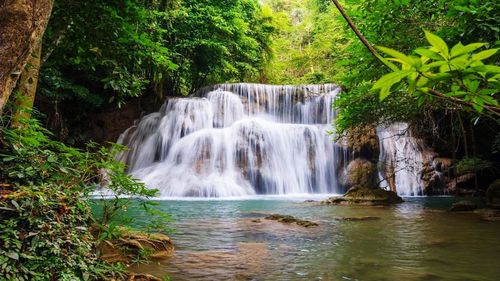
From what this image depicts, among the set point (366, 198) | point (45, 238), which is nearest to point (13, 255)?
point (45, 238)

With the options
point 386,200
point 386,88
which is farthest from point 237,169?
point 386,88

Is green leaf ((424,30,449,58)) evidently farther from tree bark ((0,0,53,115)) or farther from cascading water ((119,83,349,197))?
cascading water ((119,83,349,197))

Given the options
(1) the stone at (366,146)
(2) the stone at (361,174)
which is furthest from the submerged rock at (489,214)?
(1) the stone at (366,146)

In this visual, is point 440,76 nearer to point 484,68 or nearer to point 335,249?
point 484,68

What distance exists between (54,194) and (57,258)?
565 millimetres

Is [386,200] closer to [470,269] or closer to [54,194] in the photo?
[470,269]

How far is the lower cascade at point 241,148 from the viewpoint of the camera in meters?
15.8

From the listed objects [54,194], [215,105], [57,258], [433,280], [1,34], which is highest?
[215,105]

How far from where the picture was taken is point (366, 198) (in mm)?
Result: 11977

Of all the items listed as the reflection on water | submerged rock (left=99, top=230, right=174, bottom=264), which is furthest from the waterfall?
submerged rock (left=99, top=230, right=174, bottom=264)

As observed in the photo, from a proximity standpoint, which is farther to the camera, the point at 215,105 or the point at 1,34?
the point at 215,105

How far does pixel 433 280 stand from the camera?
4031mm

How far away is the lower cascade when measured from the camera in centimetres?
1577

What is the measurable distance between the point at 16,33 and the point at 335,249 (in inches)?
180
